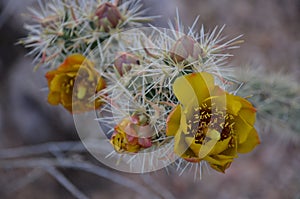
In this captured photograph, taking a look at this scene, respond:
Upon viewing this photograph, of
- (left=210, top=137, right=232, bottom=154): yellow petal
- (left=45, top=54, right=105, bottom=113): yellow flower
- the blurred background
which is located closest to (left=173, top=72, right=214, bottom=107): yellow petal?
(left=210, top=137, right=232, bottom=154): yellow petal

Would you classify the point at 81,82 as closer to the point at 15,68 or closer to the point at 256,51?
the point at 15,68

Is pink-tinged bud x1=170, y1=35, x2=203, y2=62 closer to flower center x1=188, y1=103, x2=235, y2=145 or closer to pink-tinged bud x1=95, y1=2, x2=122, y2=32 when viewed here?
flower center x1=188, y1=103, x2=235, y2=145

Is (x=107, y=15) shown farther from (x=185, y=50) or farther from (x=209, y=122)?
(x=209, y=122)

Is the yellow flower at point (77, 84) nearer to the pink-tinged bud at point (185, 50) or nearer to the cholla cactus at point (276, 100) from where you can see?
the pink-tinged bud at point (185, 50)

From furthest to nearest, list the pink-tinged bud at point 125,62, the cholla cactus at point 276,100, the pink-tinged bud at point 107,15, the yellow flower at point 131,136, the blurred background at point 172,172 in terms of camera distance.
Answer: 1. the blurred background at point 172,172
2. the cholla cactus at point 276,100
3. the pink-tinged bud at point 107,15
4. the pink-tinged bud at point 125,62
5. the yellow flower at point 131,136

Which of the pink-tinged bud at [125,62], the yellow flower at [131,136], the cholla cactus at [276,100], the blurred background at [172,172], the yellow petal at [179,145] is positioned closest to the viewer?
the yellow petal at [179,145]

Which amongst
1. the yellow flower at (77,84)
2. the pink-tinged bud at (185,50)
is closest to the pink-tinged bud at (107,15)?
the yellow flower at (77,84)

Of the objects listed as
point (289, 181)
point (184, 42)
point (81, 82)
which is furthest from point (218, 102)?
point (289, 181)
